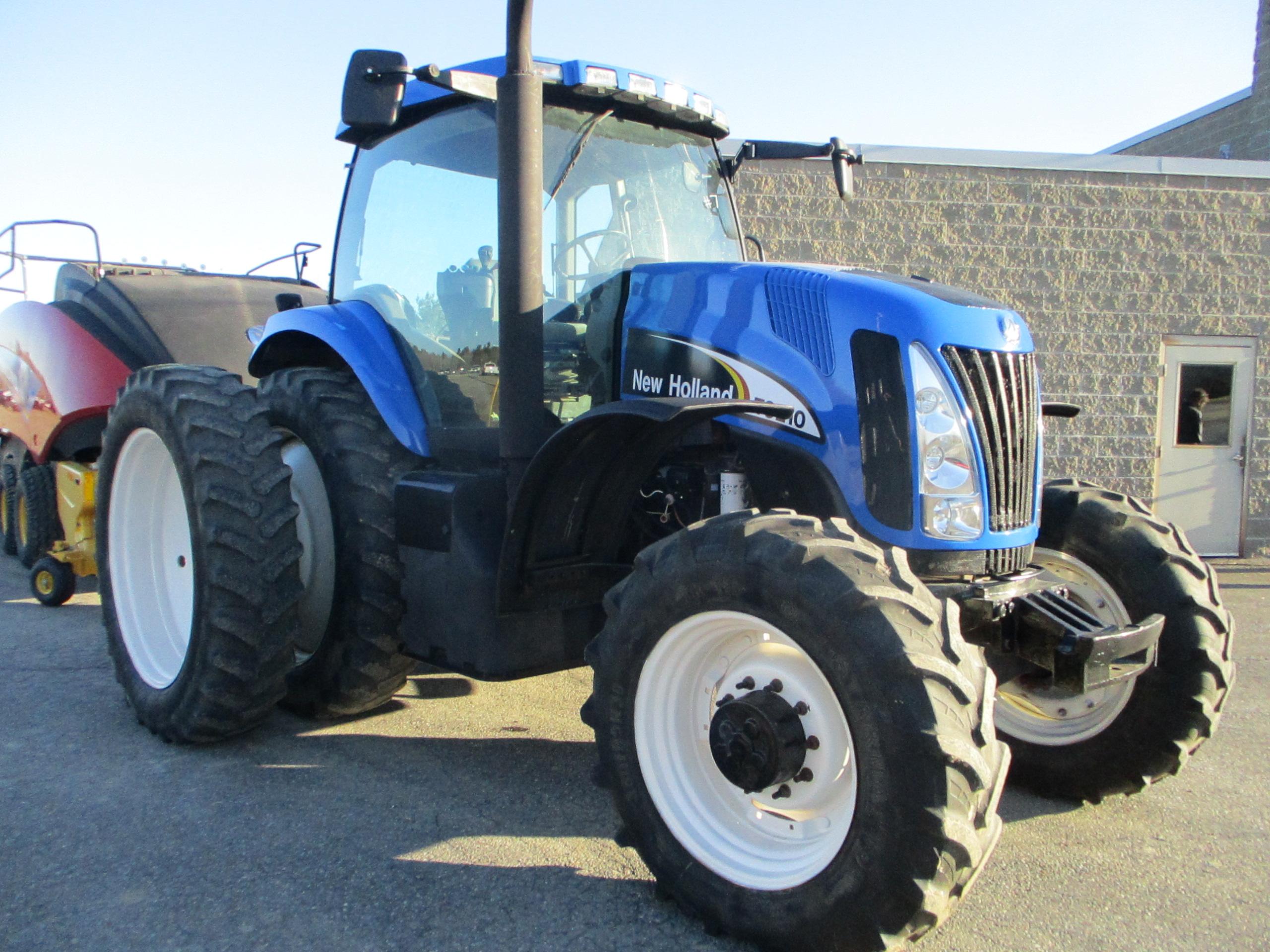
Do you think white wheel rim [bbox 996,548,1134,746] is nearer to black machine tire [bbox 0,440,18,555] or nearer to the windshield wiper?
the windshield wiper

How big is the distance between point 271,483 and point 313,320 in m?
0.85

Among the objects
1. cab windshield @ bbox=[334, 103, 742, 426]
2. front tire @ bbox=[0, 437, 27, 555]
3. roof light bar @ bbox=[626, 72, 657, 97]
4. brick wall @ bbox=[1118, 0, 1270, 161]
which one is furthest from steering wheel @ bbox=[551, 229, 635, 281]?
brick wall @ bbox=[1118, 0, 1270, 161]

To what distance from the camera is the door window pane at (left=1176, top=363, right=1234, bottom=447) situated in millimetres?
9430

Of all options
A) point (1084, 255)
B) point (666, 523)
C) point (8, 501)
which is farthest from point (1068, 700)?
point (8, 501)

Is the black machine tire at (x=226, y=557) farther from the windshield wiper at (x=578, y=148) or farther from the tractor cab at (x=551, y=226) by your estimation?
the windshield wiper at (x=578, y=148)

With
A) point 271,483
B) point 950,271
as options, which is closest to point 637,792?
point 271,483

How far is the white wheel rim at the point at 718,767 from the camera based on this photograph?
2549 mm

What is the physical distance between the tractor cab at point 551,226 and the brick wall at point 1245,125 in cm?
1005

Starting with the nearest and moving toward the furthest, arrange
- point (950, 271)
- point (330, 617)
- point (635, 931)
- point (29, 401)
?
point (635, 931)
point (330, 617)
point (29, 401)
point (950, 271)

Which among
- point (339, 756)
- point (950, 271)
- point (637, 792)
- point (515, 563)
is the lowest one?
point (339, 756)

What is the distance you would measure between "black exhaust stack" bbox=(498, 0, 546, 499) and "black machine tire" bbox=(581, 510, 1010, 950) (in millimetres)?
878

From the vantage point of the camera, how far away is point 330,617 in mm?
3947

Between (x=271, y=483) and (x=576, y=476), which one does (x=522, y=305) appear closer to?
(x=576, y=476)

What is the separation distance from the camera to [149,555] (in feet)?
14.8
